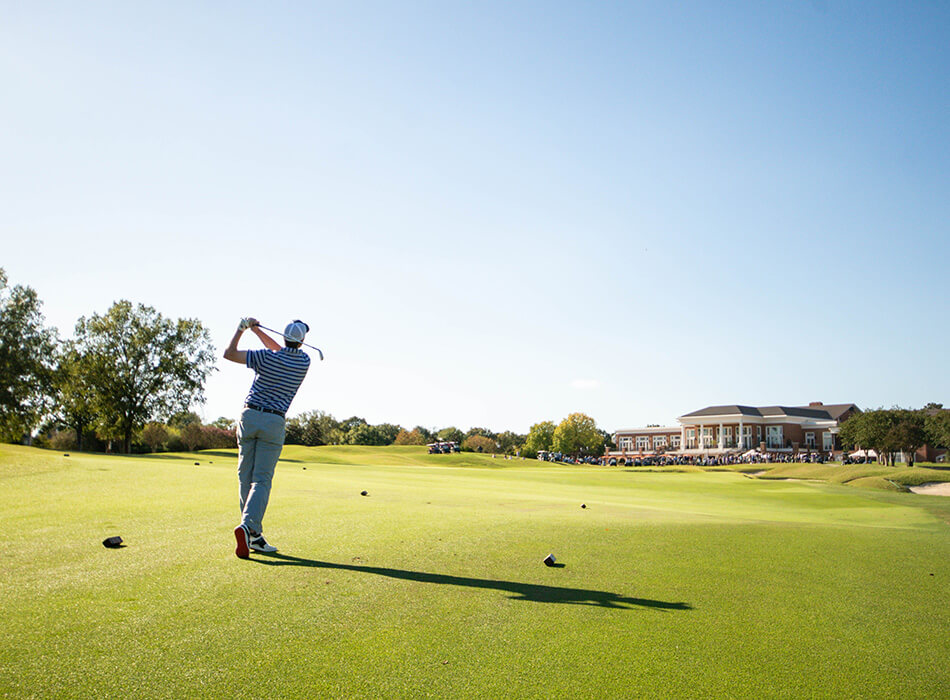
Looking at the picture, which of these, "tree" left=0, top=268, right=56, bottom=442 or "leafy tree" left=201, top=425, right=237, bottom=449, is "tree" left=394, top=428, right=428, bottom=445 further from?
"tree" left=0, top=268, right=56, bottom=442

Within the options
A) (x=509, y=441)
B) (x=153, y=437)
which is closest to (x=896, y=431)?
(x=509, y=441)

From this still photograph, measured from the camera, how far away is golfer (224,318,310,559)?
273 inches

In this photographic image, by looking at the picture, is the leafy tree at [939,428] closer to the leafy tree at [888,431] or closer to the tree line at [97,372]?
the leafy tree at [888,431]

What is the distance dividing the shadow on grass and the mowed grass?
0.09 ft

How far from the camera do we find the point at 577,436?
113 metres

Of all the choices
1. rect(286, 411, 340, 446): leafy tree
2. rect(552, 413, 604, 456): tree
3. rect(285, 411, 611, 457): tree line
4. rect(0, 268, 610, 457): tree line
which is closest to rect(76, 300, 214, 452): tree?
rect(0, 268, 610, 457): tree line

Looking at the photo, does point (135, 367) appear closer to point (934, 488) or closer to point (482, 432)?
point (934, 488)

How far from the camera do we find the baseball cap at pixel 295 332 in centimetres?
717

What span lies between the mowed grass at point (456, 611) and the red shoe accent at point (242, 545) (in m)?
0.18

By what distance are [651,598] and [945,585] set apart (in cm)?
329

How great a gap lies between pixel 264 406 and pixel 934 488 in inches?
1428

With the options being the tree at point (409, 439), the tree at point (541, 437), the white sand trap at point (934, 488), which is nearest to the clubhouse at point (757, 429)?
the tree at point (541, 437)

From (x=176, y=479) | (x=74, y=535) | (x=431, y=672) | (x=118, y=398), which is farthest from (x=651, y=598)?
(x=118, y=398)

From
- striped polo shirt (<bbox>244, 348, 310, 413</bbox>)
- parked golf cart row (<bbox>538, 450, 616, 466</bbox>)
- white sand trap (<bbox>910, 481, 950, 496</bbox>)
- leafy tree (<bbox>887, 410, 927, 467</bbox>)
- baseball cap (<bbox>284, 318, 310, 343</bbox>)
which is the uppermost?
leafy tree (<bbox>887, 410, 927, 467</bbox>)
